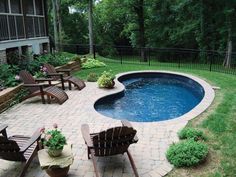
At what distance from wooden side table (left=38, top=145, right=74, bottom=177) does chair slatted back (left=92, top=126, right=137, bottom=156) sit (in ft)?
1.57

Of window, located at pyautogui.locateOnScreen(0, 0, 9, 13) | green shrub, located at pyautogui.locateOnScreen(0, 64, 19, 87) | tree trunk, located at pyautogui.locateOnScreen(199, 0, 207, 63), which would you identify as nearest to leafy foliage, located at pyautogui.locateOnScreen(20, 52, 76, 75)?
green shrub, located at pyautogui.locateOnScreen(0, 64, 19, 87)

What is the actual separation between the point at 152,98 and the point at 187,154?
18.9 ft

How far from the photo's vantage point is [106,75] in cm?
1074

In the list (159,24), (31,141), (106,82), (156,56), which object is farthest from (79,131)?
(156,56)

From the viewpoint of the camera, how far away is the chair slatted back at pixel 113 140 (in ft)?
14.5

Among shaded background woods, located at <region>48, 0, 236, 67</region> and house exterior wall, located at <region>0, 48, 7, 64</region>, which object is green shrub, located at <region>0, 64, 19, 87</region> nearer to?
house exterior wall, located at <region>0, 48, 7, 64</region>

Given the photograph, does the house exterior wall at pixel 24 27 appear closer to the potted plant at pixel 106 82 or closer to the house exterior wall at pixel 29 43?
the house exterior wall at pixel 29 43

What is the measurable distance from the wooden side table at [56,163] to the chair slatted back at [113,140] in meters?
0.48

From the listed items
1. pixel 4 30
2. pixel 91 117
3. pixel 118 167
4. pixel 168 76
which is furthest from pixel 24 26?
pixel 118 167

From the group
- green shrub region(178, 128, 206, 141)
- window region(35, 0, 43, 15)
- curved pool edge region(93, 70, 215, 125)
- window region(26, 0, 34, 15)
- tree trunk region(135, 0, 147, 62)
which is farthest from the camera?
tree trunk region(135, 0, 147, 62)

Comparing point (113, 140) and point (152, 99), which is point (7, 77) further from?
point (113, 140)

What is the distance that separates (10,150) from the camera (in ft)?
14.4

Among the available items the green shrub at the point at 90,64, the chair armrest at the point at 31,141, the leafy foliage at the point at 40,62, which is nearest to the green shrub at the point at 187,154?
the chair armrest at the point at 31,141

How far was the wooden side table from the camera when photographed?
4.35 meters
